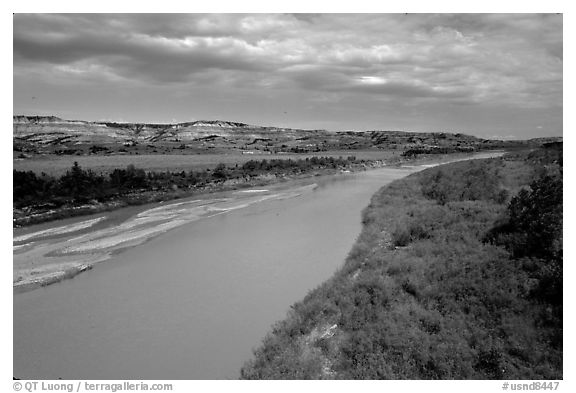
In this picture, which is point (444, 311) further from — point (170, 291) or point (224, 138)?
point (224, 138)

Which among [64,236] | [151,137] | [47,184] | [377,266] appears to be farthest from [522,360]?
[151,137]

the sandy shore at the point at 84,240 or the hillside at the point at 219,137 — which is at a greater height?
the hillside at the point at 219,137

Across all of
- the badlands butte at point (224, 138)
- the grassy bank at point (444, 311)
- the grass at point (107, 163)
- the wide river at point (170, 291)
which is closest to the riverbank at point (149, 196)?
the wide river at point (170, 291)

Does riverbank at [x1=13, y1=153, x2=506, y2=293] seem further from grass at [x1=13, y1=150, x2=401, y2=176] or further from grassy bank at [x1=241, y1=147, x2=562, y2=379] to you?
grass at [x1=13, y1=150, x2=401, y2=176]

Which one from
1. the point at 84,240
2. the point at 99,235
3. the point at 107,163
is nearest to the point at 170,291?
the point at 84,240

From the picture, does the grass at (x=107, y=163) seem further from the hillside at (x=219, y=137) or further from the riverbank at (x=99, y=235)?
the hillside at (x=219, y=137)

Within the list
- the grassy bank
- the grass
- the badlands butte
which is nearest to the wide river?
the grassy bank

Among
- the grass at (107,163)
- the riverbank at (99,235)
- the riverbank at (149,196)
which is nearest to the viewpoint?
the riverbank at (99,235)
